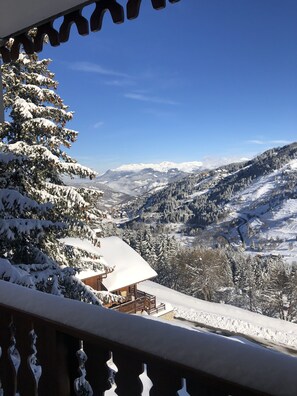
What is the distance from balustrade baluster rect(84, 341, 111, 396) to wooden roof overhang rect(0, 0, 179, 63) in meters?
1.98

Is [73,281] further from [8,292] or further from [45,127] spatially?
[8,292]

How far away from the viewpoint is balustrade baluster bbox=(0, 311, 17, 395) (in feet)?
5.97

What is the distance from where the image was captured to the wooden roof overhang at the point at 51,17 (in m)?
2.21

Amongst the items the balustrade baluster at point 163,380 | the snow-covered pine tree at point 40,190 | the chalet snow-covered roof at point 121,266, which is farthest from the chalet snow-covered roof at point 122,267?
the balustrade baluster at point 163,380

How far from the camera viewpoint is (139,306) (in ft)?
51.3

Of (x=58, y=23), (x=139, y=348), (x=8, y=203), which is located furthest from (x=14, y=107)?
(x=139, y=348)

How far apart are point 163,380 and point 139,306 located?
49.7 ft

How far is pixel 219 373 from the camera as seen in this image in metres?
0.98

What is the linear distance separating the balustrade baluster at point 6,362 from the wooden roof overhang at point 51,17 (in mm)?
1982

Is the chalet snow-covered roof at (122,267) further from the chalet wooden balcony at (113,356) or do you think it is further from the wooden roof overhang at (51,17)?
the chalet wooden balcony at (113,356)

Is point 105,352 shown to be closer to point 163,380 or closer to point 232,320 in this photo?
point 163,380

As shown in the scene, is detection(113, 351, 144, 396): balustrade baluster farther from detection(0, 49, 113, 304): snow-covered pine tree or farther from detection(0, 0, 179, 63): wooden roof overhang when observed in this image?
detection(0, 49, 113, 304): snow-covered pine tree

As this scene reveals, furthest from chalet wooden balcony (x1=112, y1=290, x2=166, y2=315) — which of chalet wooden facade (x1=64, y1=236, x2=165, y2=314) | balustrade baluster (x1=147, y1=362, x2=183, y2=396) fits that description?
balustrade baluster (x1=147, y1=362, x2=183, y2=396)

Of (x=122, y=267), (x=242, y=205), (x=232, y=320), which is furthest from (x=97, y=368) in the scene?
(x=242, y=205)
